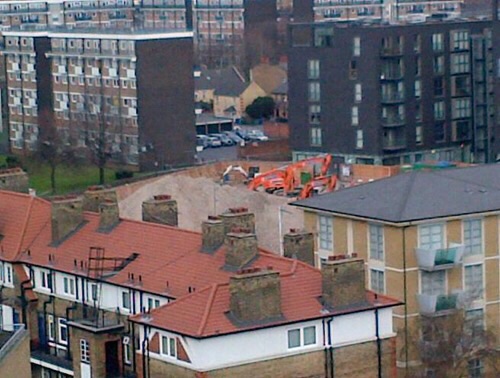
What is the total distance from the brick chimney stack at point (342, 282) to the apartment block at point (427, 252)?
3.78 m

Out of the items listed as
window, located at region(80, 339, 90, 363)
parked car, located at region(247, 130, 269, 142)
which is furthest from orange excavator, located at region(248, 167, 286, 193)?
window, located at region(80, 339, 90, 363)

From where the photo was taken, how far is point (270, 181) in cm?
6812

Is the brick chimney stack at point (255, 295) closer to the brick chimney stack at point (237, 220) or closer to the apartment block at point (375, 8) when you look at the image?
the brick chimney stack at point (237, 220)

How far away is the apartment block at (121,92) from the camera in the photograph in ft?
269

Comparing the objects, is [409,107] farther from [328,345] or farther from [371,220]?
[328,345]

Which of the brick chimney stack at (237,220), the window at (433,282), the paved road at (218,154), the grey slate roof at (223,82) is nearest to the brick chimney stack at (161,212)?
the brick chimney stack at (237,220)

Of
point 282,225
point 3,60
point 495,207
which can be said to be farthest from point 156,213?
point 3,60

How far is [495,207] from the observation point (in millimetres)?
40594

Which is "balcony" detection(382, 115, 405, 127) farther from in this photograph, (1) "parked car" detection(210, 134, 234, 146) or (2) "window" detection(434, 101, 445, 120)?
(1) "parked car" detection(210, 134, 234, 146)

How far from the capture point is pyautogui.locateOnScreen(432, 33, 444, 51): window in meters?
79.2

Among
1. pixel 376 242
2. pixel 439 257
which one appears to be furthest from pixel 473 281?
pixel 376 242

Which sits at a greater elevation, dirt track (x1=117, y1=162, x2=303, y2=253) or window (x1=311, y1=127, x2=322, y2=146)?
window (x1=311, y1=127, x2=322, y2=146)

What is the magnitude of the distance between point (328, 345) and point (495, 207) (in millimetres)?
7977

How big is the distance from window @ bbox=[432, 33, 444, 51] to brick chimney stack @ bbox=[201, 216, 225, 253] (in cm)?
4345
